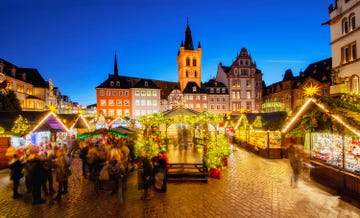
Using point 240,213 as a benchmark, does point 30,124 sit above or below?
above

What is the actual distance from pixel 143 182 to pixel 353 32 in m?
20.5

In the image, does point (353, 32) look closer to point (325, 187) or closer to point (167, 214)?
point (325, 187)

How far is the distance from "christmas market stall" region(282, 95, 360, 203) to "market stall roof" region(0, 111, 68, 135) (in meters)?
15.1

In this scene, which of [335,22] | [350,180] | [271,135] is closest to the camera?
[350,180]

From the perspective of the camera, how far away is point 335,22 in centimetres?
2131

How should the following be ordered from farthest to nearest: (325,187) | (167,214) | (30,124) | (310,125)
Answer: (30,124) < (310,125) < (325,187) < (167,214)

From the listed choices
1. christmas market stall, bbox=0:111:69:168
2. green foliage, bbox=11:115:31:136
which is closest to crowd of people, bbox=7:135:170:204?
christmas market stall, bbox=0:111:69:168

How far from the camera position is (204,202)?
803cm

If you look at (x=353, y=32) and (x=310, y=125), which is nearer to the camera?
(x=310, y=125)

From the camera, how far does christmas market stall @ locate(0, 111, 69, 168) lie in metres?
14.0

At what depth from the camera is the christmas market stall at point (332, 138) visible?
830 centimetres

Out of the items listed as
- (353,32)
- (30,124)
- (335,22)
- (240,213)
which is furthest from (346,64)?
(30,124)

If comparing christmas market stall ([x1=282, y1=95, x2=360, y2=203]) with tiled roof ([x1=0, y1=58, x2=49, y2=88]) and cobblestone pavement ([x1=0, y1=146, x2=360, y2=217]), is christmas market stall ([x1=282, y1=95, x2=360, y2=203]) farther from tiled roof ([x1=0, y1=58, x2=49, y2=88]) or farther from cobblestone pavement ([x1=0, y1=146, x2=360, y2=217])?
tiled roof ([x1=0, y1=58, x2=49, y2=88])

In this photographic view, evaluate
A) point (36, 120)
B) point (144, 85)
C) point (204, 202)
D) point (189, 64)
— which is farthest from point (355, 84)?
point (189, 64)
